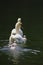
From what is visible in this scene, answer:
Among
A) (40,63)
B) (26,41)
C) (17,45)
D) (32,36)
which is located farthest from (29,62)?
(32,36)

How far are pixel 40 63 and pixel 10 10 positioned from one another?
9317mm

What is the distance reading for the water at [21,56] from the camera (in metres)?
5.93

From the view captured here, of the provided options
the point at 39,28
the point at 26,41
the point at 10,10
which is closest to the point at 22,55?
the point at 26,41

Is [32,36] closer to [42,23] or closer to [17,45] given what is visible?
[17,45]

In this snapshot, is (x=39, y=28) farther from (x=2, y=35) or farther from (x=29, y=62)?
(x=29, y=62)

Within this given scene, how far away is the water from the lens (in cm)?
593

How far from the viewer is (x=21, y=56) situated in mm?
6273

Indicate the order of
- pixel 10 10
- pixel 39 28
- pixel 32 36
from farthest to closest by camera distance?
pixel 10 10, pixel 39 28, pixel 32 36

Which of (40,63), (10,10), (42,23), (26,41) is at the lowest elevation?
(40,63)

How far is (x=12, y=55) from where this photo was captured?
6.37 meters

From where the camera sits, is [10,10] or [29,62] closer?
[29,62]

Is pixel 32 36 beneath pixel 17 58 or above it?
above

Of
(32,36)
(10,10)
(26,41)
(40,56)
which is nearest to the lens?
(40,56)

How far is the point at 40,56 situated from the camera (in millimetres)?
6309
